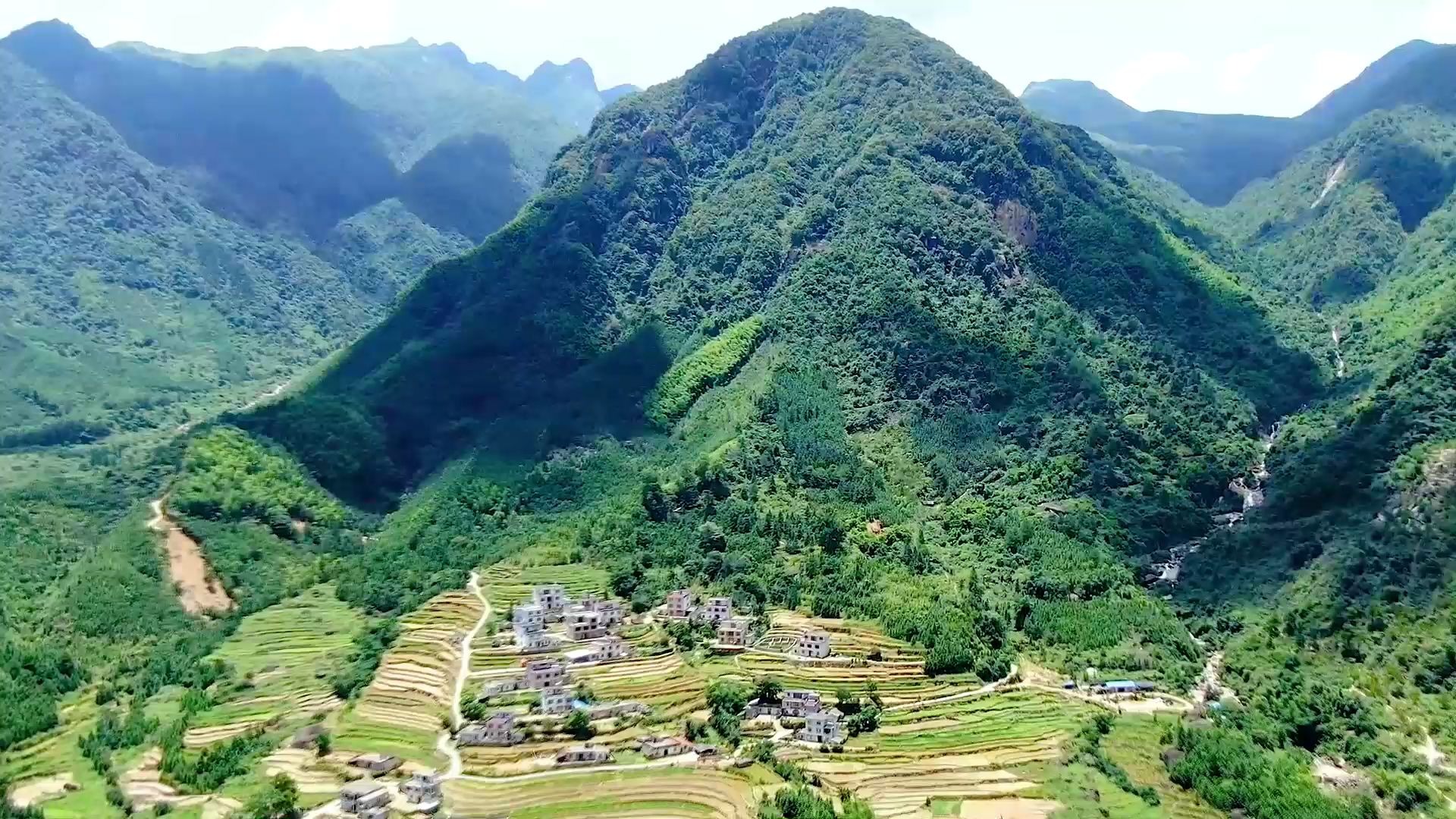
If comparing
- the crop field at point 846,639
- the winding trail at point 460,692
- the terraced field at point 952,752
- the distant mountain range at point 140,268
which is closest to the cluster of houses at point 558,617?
the winding trail at point 460,692

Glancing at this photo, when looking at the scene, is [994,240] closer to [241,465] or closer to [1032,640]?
[1032,640]

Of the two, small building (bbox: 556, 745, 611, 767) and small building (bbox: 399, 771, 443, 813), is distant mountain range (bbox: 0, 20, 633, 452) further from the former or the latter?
small building (bbox: 556, 745, 611, 767)

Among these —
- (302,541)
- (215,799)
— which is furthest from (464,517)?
(215,799)

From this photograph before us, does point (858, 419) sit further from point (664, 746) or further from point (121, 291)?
point (121, 291)

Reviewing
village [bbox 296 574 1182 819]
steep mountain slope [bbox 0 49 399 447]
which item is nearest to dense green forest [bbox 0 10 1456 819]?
steep mountain slope [bbox 0 49 399 447]

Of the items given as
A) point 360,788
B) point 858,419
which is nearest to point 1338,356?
point 858,419

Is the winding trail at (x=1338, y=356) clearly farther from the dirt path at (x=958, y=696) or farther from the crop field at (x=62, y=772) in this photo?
the crop field at (x=62, y=772)
